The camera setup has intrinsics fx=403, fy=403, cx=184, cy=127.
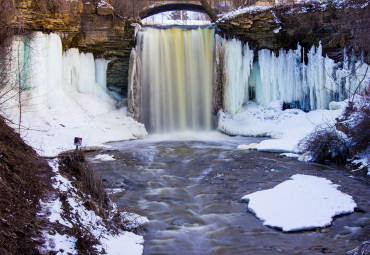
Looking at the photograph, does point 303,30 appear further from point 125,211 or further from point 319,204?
point 125,211

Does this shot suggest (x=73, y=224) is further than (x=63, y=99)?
No

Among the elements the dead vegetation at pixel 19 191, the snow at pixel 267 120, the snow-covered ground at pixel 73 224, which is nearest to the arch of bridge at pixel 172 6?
the snow at pixel 267 120

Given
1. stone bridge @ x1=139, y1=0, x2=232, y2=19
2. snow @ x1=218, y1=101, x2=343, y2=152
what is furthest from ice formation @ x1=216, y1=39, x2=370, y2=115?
stone bridge @ x1=139, y1=0, x2=232, y2=19

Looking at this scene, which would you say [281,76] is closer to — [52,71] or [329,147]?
[329,147]

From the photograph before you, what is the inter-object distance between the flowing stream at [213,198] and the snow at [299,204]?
15 cm

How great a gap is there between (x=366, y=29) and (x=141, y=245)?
471 centimetres

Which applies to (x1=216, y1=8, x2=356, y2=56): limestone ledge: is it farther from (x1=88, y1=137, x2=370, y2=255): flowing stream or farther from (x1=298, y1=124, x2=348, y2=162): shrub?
(x1=298, y1=124, x2=348, y2=162): shrub

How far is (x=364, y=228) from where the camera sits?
215 inches

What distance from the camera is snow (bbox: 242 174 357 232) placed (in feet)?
18.7

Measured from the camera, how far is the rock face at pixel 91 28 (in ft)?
52.1

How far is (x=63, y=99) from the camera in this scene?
661 inches

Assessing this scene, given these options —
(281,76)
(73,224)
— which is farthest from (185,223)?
(281,76)

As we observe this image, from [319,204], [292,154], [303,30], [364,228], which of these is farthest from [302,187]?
[303,30]

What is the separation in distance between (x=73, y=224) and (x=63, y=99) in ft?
44.3
